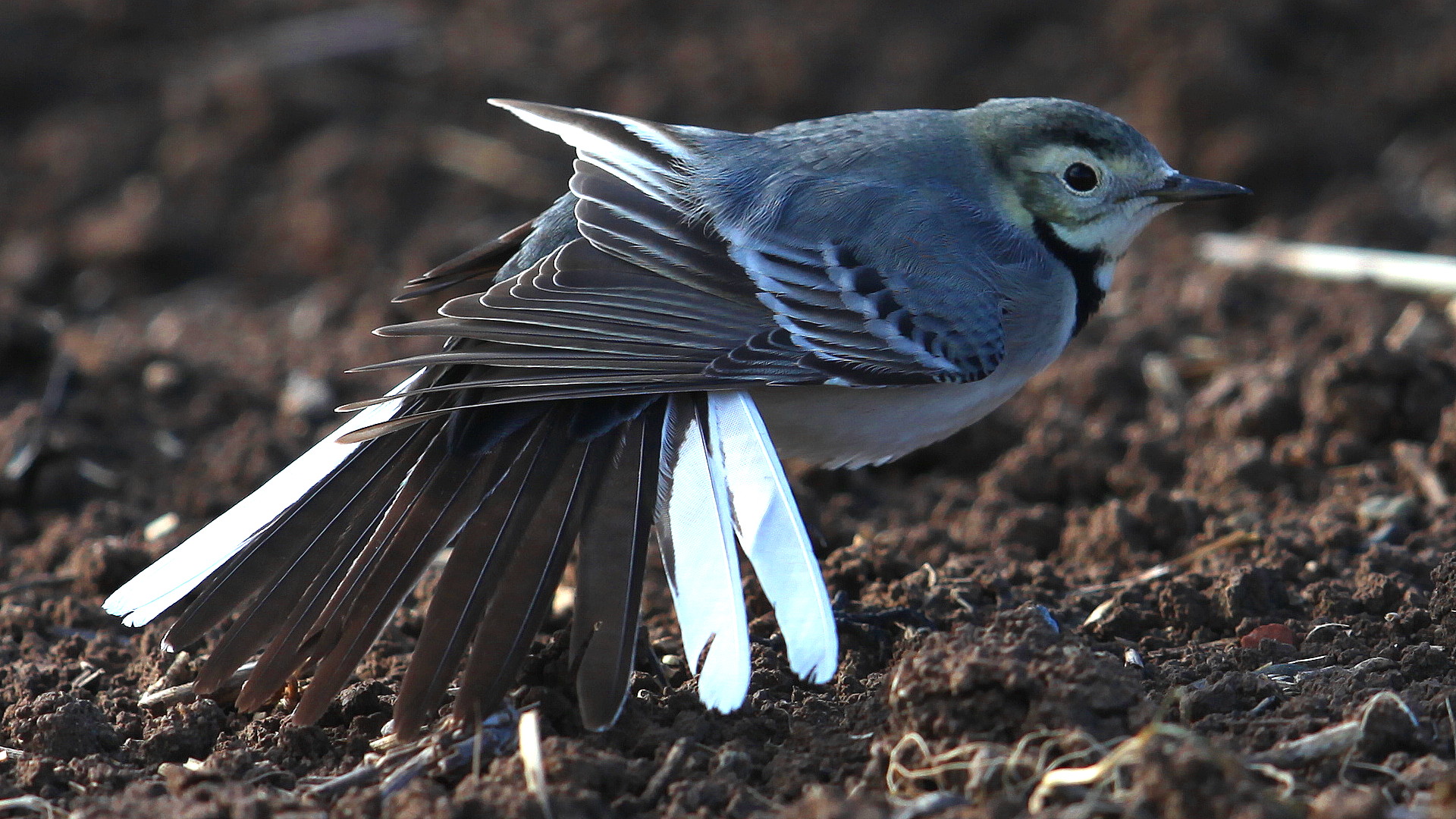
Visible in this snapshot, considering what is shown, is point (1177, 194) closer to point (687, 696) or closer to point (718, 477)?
point (718, 477)

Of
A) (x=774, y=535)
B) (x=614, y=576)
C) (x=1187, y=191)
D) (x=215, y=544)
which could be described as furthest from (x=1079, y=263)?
(x=215, y=544)

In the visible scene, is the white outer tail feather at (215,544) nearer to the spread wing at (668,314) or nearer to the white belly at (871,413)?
the spread wing at (668,314)

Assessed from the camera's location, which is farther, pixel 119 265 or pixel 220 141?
pixel 220 141

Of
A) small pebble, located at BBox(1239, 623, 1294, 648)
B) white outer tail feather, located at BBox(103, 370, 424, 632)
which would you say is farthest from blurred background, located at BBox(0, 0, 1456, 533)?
small pebble, located at BBox(1239, 623, 1294, 648)

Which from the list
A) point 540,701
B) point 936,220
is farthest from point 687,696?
point 936,220

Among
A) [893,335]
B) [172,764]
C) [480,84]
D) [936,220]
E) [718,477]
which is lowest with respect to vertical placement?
[172,764]

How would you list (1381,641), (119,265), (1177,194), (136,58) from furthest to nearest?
(136,58)
(119,265)
(1177,194)
(1381,641)
